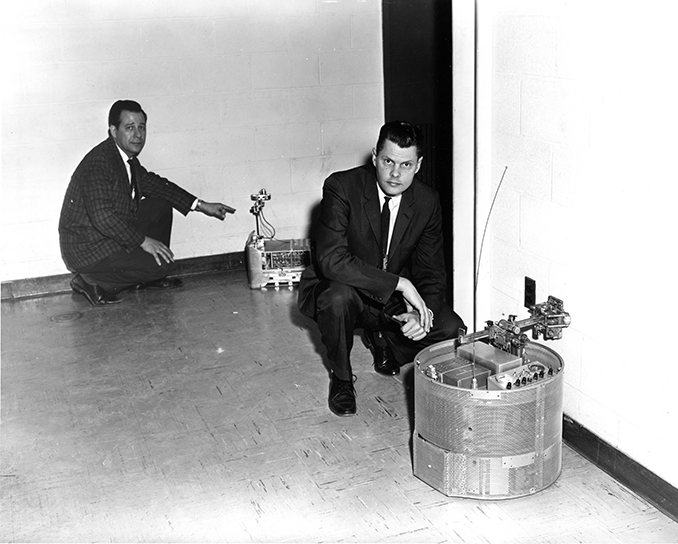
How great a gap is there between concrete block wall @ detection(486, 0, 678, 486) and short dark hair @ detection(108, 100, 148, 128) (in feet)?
7.68

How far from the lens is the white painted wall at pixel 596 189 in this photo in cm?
238

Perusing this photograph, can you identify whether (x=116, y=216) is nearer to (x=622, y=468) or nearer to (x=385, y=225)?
(x=385, y=225)

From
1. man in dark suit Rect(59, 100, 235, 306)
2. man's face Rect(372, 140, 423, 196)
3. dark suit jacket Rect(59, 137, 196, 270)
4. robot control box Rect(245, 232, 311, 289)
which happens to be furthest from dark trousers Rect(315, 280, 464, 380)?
dark suit jacket Rect(59, 137, 196, 270)

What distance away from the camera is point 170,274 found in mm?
5215

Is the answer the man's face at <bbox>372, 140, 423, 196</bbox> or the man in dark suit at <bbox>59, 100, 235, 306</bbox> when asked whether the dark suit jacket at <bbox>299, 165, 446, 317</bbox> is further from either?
the man in dark suit at <bbox>59, 100, 235, 306</bbox>

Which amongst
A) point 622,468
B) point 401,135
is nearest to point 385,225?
point 401,135

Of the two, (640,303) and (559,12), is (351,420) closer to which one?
(640,303)

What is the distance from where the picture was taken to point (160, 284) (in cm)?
496

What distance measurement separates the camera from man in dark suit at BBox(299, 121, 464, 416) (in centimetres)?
309

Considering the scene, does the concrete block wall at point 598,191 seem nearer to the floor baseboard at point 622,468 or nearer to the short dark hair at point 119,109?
the floor baseboard at point 622,468

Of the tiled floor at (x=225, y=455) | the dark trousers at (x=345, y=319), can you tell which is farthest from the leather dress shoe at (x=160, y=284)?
the dark trousers at (x=345, y=319)

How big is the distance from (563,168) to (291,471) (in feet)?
4.27

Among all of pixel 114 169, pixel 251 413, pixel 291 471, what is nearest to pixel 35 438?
pixel 251 413

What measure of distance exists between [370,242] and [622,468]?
1209mm
